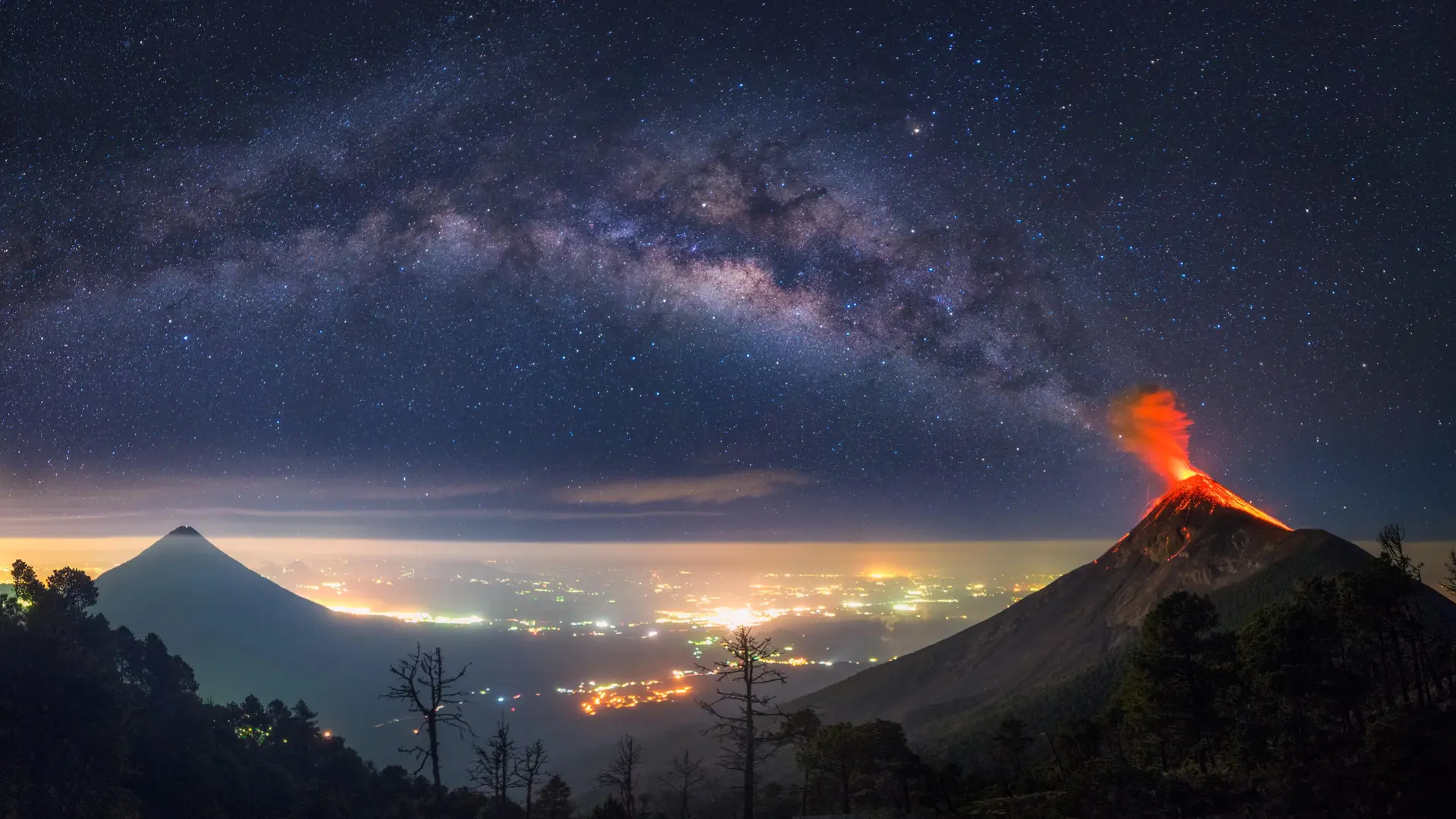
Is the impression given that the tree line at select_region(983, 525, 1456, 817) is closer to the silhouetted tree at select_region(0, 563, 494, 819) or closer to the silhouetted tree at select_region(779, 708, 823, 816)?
the silhouetted tree at select_region(779, 708, 823, 816)

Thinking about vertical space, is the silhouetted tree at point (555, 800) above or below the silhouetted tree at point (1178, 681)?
below

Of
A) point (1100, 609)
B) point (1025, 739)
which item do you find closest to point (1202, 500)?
point (1100, 609)

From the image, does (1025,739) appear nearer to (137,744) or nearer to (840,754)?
(840,754)

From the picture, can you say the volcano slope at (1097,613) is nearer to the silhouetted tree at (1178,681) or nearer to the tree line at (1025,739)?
the tree line at (1025,739)

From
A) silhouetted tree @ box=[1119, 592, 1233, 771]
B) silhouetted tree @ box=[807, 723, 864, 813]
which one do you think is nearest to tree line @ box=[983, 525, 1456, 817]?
silhouetted tree @ box=[1119, 592, 1233, 771]

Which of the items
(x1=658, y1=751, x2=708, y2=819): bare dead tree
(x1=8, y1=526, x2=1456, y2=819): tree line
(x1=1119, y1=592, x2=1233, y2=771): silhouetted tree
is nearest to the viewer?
(x1=8, y1=526, x2=1456, y2=819): tree line

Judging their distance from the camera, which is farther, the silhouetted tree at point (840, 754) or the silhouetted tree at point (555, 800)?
the silhouetted tree at point (840, 754)

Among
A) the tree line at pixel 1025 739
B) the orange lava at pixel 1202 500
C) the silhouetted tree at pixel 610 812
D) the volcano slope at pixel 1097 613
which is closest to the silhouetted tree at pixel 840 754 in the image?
the tree line at pixel 1025 739

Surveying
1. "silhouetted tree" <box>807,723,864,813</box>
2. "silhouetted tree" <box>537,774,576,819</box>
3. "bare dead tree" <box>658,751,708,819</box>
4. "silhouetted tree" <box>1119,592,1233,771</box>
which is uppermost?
"silhouetted tree" <box>1119,592,1233,771</box>

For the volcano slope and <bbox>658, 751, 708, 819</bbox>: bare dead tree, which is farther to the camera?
the volcano slope
